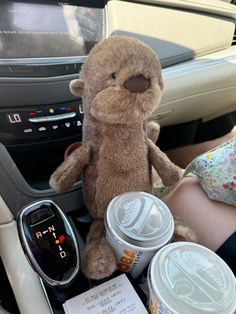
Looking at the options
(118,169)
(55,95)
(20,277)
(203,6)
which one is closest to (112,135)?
(118,169)

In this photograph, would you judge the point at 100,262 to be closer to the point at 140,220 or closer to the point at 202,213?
the point at 140,220

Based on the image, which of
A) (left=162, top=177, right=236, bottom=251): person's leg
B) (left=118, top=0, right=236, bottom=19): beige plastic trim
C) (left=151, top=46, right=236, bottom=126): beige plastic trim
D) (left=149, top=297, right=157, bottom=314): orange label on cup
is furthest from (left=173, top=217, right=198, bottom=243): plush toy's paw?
(left=118, top=0, right=236, bottom=19): beige plastic trim

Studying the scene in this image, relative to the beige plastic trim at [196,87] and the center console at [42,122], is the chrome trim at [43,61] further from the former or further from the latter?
the beige plastic trim at [196,87]

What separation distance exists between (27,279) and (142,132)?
34 cm

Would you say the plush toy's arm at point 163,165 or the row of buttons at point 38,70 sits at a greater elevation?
the row of buttons at point 38,70

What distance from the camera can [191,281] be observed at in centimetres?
44

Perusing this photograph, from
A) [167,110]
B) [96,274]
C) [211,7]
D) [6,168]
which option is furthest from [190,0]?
[96,274]

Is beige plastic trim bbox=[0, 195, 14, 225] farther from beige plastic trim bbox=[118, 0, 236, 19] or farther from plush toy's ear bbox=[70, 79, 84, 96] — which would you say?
beige plastic trim bbox=[118, 0, 236, 19]

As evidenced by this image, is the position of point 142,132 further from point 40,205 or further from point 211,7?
point 211,7

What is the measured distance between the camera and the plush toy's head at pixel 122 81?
46 cm

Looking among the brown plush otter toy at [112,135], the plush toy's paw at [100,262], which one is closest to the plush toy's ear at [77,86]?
the brown plush otter toy at [112,135]

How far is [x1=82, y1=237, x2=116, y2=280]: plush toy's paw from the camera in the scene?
507 mm

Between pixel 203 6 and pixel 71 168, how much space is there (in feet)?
2.51

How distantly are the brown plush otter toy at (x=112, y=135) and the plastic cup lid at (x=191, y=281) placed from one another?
0.10 metres
